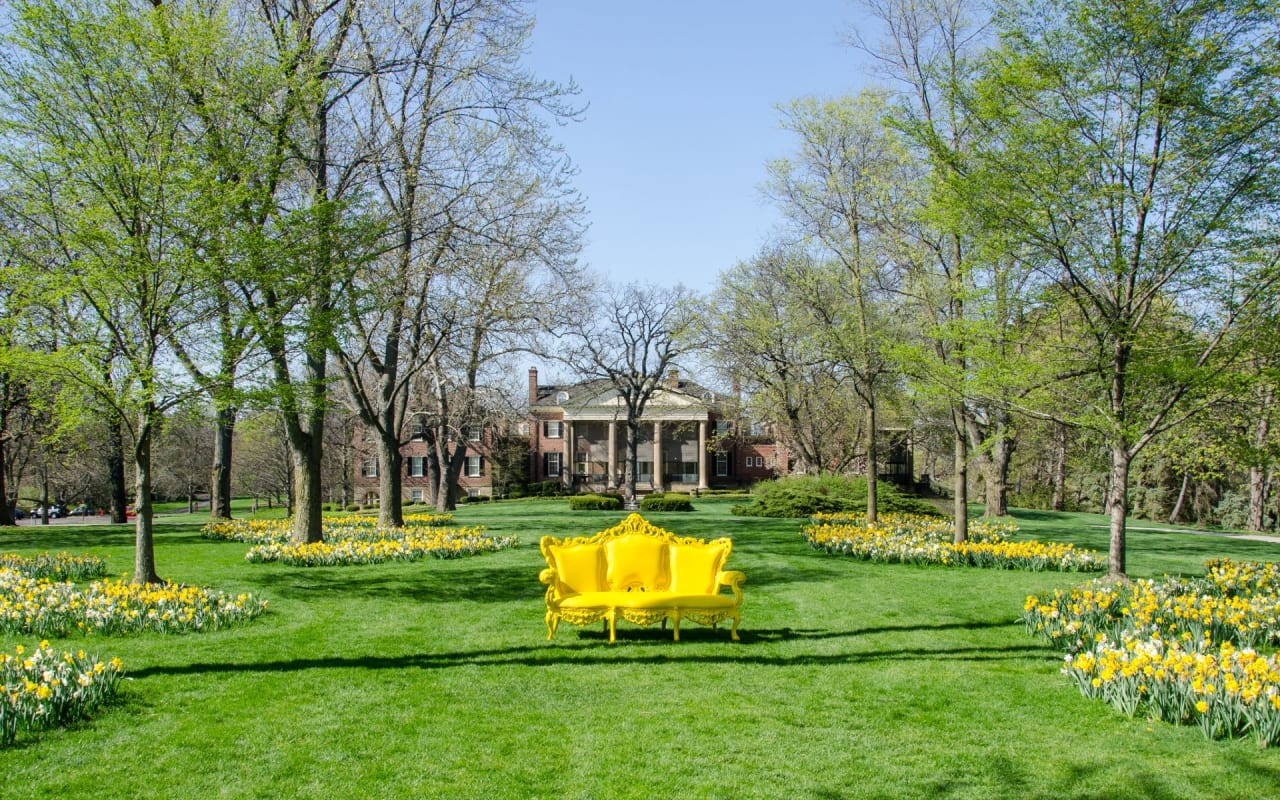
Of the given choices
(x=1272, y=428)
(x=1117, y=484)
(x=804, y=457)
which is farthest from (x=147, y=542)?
(x=1272, y=428)

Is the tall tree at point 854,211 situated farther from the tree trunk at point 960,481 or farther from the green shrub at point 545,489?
the green shrub at point 545,489

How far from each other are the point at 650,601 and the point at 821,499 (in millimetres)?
19652

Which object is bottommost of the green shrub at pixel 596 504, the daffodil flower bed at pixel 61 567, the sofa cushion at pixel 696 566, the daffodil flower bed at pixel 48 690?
the green shrub at pixel 596 504

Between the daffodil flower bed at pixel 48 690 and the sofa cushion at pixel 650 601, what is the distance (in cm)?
396

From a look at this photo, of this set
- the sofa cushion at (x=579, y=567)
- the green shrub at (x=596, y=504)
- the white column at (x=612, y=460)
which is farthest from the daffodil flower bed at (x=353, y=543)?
the white column at (x=612, y=460)

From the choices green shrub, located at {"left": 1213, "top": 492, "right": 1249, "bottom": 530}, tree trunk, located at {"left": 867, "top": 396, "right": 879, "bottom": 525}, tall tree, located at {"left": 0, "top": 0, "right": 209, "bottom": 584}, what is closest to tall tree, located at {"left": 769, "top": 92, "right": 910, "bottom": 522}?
tree trunk, located at {"left": 867, "top": 396, "right": 879, "bottom": 525}

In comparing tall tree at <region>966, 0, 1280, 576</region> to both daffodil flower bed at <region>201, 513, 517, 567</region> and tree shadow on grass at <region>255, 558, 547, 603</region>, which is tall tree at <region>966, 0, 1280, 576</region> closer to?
tree shadow on grass at <region>255, 558, 547, 603</region>

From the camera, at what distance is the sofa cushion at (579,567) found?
903cm

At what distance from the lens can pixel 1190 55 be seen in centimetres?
1023

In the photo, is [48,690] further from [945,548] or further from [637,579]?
[945,548]

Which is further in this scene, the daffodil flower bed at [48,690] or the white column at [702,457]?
the white column at [702,457]

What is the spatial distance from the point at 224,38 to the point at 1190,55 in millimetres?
12121

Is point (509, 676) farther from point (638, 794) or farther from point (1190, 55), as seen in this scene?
point (1190, 55)

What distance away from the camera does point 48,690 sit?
18.4ft
